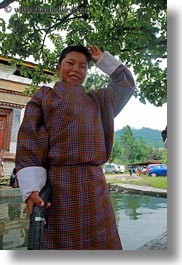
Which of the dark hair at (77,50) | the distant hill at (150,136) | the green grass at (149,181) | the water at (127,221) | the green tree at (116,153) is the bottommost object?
the water at (127,221)

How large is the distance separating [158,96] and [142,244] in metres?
0.55

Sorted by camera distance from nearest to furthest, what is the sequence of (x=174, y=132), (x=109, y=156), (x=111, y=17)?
(x=109, y=156)
(x=174, y=132)
(x=111, y=17)

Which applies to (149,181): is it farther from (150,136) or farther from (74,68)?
(74,68)

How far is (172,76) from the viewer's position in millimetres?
998

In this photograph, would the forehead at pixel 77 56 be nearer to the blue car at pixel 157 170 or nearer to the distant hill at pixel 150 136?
the distant hill at pixel 150 136

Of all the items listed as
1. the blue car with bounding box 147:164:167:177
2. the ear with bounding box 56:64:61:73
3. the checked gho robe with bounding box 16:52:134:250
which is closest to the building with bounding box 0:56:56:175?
the ear with bounding box 56:64:61:73

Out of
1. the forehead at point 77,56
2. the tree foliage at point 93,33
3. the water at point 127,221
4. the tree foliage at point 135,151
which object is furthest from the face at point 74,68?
the water at point 127,221

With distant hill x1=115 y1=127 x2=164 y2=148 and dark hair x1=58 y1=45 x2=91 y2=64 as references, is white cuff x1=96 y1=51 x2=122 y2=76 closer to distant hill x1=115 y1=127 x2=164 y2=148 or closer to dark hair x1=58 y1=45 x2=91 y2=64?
dark hair x1=58 y1=45 x2=91 y2=64

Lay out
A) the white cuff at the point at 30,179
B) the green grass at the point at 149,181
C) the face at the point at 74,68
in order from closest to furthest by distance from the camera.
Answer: the white cuff at the point at 30,179, the face at the point at 74,68, the green grass at the point at 149,181

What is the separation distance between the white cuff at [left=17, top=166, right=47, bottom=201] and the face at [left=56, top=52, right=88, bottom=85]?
299mm

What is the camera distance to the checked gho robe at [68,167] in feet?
2.39

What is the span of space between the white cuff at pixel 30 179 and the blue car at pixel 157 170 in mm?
452

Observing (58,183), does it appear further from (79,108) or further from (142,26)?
(142,26)

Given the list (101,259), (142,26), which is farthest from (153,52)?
(101,259)
